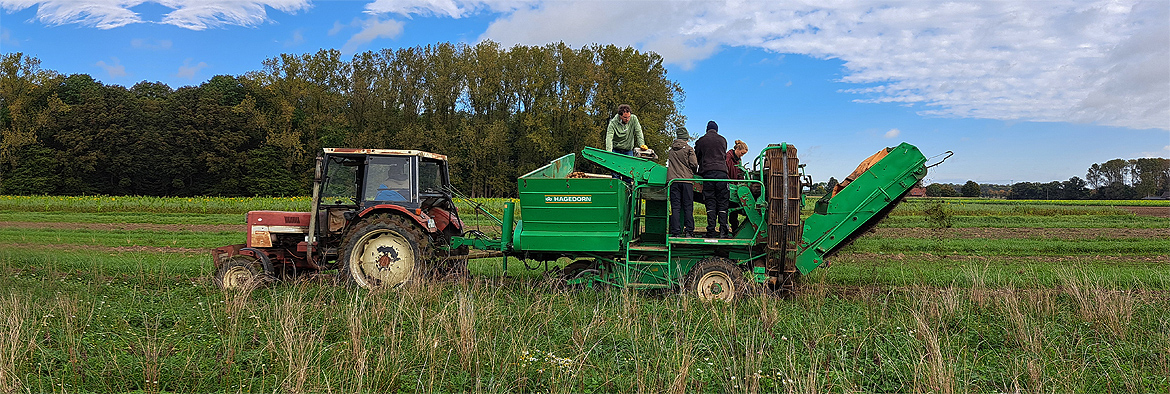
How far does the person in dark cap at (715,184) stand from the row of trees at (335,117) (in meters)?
34.4

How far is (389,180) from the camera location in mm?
9930

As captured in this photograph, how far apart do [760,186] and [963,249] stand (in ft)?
34.6

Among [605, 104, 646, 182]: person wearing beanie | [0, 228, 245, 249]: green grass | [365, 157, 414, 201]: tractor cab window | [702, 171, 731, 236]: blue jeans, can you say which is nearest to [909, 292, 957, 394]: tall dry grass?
[702, 171, 731, 236]: blue jeans

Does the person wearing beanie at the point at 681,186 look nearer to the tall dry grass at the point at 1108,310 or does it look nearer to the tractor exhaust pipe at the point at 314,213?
the tall dry grass at the point at 1108,310

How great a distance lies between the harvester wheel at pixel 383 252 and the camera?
944cm

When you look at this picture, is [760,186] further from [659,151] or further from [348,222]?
[659,151]

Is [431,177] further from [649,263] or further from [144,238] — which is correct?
[144,238]

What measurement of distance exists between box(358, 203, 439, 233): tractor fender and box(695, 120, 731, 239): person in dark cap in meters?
4.06

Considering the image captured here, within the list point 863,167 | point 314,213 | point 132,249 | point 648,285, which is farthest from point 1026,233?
point 132,249

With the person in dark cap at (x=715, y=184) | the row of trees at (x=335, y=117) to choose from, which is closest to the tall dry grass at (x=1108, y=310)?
the person in dark cap at (x=715, y=184)

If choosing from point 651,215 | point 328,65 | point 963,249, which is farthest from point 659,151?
point 651,215

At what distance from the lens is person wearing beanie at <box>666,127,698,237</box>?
9109 millimetres

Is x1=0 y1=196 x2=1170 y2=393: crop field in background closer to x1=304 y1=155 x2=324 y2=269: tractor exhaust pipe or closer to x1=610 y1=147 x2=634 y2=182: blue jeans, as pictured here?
x1=304 y1=155 x2=324 y2=269: tractor exhaust pipe

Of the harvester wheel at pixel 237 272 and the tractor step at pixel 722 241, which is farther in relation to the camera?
the harvester wheel at pixel 237 272
